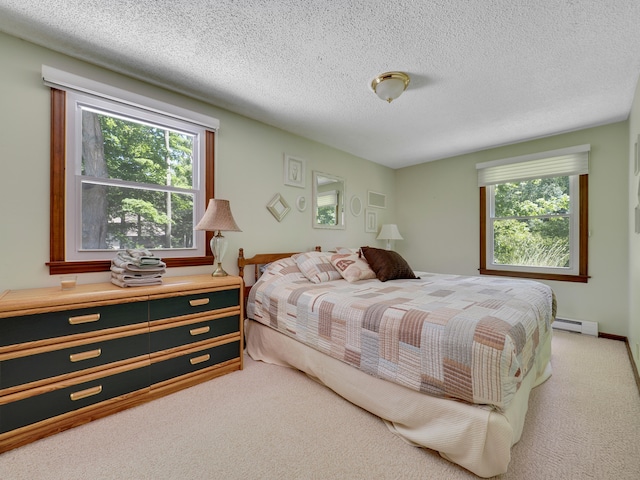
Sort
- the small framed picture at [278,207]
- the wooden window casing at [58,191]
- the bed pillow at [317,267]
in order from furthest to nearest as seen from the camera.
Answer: the small framed picture at [278,207] → the bed pillow at [317,267] → the wooden window casing at [58,191]

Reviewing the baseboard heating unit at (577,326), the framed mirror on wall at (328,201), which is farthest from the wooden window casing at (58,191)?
the baseboard heating unit at (577,326)

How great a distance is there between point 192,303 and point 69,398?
794 mm

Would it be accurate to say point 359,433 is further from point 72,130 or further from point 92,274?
point 72,130

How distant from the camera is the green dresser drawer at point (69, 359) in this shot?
1.45 metres

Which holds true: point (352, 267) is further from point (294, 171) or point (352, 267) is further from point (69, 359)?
point (69, 359)

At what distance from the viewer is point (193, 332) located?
2.07 m

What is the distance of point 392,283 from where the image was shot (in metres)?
2.62

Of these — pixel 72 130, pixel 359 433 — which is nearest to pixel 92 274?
pixel 72 130

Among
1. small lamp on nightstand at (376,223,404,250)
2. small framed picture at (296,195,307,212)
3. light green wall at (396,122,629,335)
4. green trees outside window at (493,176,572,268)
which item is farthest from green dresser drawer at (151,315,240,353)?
green trees outside window at (493,176,572,268)

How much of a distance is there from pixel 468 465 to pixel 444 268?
11.1 feet

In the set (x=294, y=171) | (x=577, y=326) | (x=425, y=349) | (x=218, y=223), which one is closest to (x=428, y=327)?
(x=425, y=349)

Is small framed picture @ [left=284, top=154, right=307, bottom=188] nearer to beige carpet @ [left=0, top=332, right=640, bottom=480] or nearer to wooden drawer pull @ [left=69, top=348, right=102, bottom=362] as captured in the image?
beige carpet @ [left=0, top=332, right=640, bottom=480]

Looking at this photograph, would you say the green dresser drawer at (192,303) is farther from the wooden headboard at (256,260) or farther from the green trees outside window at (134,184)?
the green trees outside window at (134,184)

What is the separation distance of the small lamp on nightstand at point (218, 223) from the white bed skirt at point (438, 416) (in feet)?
3.55
